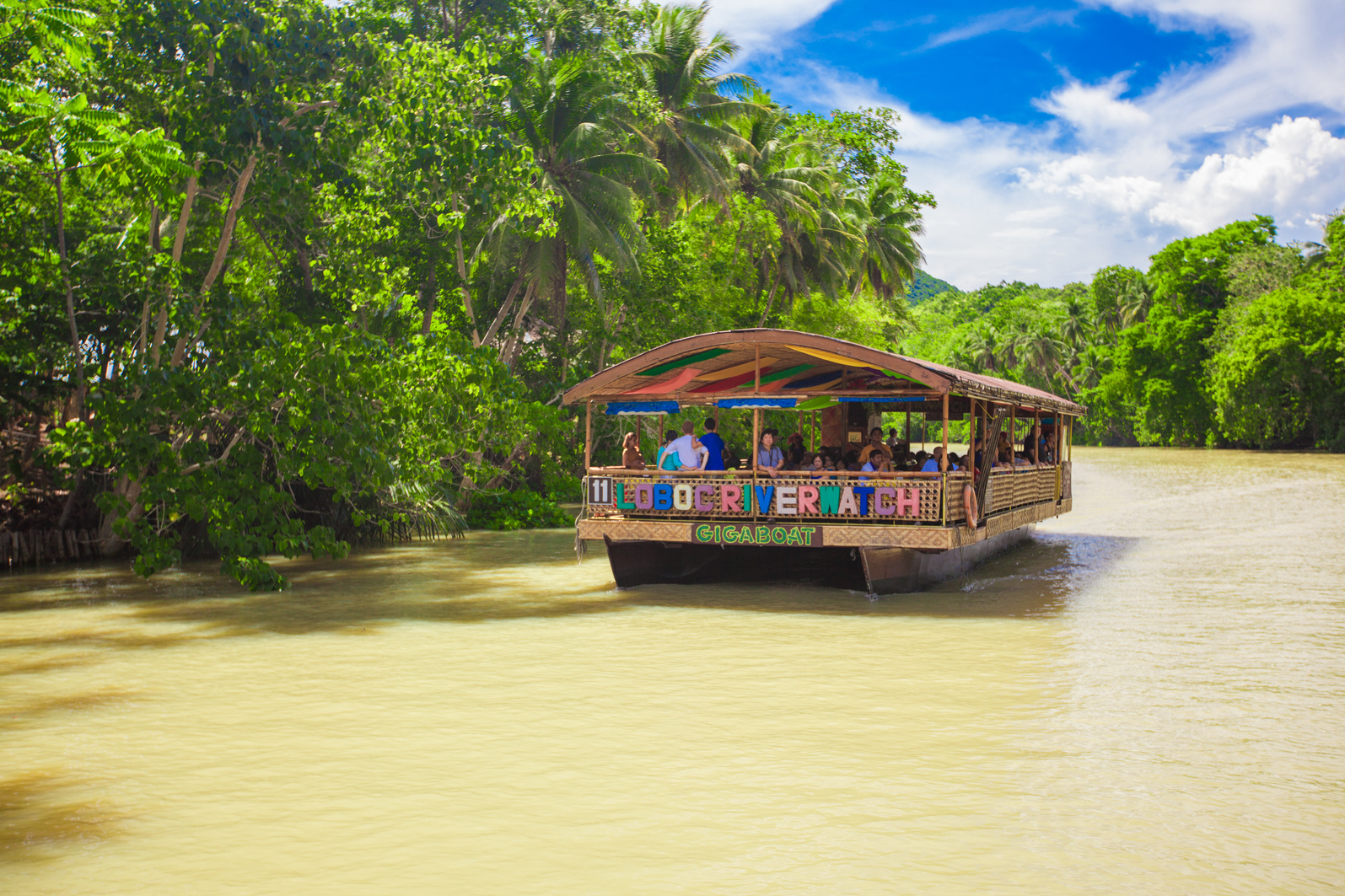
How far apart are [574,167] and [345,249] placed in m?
6.62

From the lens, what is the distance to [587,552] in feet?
63.0

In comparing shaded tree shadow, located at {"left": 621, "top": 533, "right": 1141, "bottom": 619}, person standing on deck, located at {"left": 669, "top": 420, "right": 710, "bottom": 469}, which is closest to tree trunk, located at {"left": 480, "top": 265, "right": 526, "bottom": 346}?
person standing on deck, located at {"left": 669, "top": 420, "right": 710, "bottom": 469}

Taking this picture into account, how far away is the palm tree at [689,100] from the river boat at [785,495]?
15.1 m

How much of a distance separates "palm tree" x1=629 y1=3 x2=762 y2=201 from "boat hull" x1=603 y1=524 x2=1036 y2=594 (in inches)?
647

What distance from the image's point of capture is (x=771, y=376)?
603 inches

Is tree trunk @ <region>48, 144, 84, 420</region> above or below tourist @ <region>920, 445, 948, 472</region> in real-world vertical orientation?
above

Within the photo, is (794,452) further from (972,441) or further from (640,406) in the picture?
(972,441)

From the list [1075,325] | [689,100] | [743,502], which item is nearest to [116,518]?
[743,502]

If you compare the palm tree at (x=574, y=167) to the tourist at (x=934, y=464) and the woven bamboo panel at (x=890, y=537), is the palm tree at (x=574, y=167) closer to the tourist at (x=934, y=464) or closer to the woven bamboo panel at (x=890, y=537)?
the tourist at (x=934, y=464)

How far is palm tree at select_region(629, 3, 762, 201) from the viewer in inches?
1147

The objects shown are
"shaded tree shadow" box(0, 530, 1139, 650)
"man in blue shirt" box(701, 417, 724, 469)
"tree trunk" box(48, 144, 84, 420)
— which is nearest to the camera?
"shaded tree shadow" box(0, 530, 1139, 650)

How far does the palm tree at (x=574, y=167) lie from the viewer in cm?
2344

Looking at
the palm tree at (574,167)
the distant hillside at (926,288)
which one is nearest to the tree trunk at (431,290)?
the palm tree at (574,167)

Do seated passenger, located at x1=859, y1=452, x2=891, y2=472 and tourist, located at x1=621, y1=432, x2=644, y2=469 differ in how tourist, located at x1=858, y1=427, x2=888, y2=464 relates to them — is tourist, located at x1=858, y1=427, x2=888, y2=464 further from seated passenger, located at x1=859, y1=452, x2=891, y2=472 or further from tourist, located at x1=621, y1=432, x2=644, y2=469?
tourist, located at x1=621, y1=432, x2=644, y2=469
